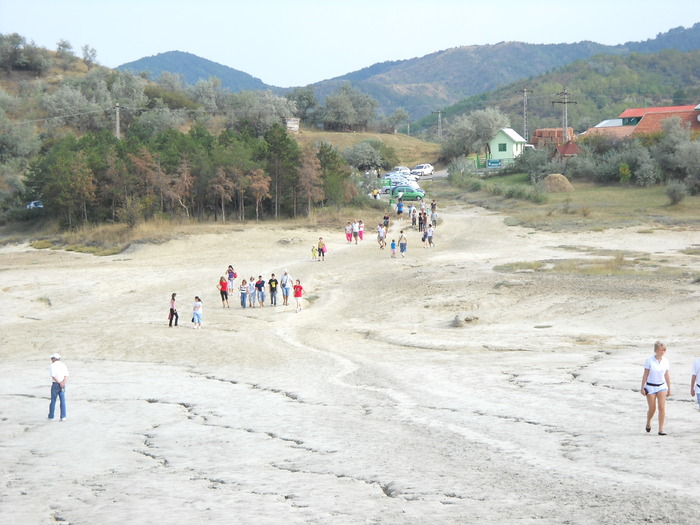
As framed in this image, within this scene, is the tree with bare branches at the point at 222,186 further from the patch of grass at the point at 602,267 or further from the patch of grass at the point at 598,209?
the patch of grass at the point at 602,267

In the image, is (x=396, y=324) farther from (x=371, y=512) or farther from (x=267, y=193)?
(x=267, y=193)

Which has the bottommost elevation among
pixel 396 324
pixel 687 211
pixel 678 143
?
pixel 396 324

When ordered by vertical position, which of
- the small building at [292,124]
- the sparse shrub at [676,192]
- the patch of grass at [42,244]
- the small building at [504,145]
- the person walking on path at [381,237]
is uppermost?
the small building at [292,124]

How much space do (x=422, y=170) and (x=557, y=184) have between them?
21.6 m

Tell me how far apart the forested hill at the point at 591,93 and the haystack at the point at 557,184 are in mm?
83374

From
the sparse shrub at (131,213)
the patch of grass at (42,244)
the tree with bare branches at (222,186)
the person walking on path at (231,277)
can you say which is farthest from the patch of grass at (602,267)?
the patch of grass at (42,244)

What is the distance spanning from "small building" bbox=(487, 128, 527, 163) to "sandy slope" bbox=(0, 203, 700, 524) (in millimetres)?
49761

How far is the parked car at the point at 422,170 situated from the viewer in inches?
3140

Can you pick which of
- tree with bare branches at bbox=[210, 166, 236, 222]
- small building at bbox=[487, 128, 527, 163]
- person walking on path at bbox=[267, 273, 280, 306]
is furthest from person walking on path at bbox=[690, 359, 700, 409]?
small building at bbox=[487, 128, 527, 163]

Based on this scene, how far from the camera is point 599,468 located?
11.4 meters

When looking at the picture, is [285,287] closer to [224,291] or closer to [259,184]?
[224,291]

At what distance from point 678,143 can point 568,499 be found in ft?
183

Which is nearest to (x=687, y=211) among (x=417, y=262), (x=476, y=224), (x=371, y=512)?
(x=476, y=224)

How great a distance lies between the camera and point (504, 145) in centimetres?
8562
